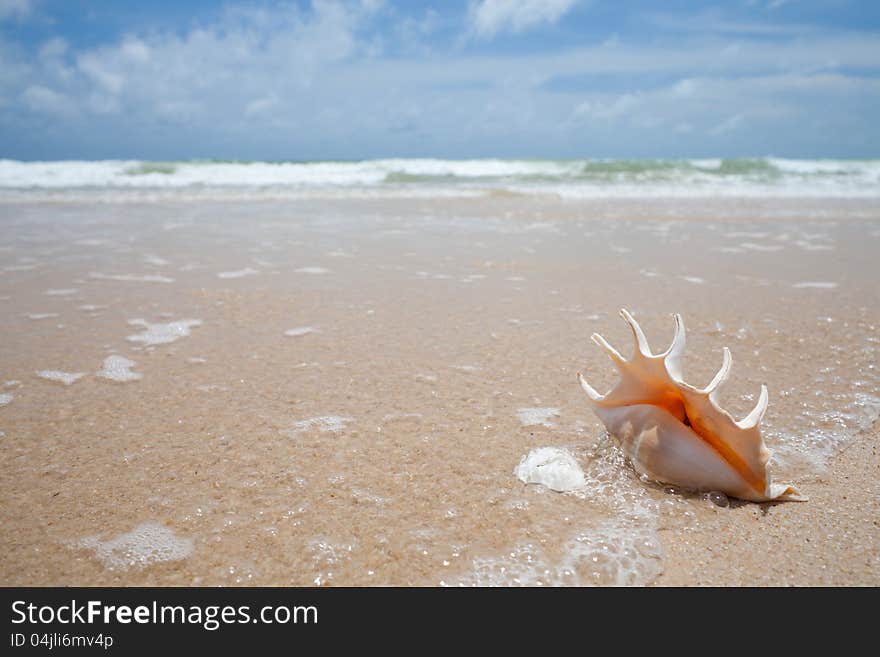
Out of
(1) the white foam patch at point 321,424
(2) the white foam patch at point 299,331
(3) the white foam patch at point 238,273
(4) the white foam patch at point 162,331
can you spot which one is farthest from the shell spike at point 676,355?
(3) the white foam patch at point 238,273

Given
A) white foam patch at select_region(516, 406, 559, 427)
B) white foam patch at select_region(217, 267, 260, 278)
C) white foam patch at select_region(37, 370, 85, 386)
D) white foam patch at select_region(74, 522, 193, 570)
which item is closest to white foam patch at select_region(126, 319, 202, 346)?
white foam patch at select_region(37, 370, 85, 386)

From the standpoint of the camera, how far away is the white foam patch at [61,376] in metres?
2.82

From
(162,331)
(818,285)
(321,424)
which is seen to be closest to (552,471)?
(321,424)

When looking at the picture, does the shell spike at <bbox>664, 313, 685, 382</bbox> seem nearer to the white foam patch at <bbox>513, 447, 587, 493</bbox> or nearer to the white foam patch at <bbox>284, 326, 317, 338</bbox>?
the white foam patch at <bbox>513, 447, 587, 493</bbox>

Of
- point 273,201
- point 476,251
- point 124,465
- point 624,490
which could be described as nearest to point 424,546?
point 624,490

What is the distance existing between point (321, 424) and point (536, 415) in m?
0.87

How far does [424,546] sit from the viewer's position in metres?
1.64

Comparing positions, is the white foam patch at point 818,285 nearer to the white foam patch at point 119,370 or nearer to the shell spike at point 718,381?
the shell spike at point 718,381

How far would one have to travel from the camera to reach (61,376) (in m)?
2.87

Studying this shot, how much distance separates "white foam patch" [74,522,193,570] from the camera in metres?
1.60

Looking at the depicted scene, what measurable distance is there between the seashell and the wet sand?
0.06 meters

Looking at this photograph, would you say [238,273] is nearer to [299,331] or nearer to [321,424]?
[299,331]
